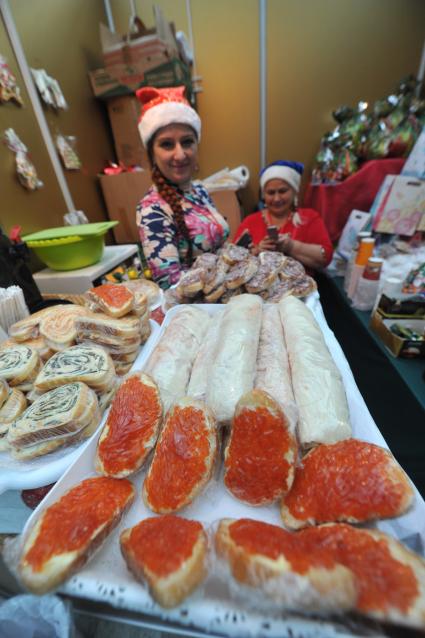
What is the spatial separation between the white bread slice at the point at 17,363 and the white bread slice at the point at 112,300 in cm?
24

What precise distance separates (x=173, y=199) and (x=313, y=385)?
1.32 m

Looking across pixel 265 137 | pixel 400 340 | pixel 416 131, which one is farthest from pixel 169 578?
pixel 265 137

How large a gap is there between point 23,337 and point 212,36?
14.7 feet

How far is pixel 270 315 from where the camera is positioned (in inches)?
39.5

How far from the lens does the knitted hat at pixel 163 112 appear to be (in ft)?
4.70

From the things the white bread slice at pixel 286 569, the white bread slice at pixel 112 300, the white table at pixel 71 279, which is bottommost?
the white table at pixel 71 279

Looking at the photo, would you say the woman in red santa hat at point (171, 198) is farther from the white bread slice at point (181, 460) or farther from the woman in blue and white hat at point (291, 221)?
the white bread slice at point (181, 460)

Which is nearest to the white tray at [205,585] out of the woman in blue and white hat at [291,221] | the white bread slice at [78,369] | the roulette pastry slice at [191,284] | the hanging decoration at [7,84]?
the white bread slice at [78,369]

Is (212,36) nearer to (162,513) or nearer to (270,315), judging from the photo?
(270,315)

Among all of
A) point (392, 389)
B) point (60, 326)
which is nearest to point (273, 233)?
point (392, 389)

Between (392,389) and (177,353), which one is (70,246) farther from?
(392,389)

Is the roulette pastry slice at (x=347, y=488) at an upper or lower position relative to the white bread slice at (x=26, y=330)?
lower

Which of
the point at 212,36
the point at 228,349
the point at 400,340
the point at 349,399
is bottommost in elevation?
the point at 400,340

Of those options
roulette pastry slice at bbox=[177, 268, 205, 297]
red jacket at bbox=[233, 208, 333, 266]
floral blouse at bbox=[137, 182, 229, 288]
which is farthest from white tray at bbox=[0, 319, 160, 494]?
red jacket at bbox=[233, 208, 333, 266]
